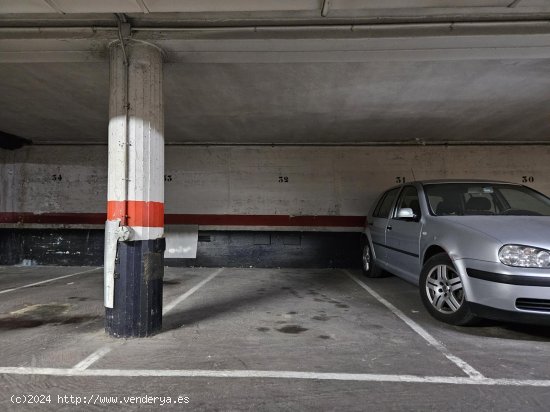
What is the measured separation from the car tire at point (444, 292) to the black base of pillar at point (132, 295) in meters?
3.09

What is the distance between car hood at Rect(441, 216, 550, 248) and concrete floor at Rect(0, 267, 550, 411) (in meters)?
1.00

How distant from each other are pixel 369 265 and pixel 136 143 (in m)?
5.10

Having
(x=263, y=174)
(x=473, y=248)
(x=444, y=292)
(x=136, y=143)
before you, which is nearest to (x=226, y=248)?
(x=263, y=174)

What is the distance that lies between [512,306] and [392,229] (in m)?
2.39

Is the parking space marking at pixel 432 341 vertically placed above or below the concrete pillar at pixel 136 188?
below

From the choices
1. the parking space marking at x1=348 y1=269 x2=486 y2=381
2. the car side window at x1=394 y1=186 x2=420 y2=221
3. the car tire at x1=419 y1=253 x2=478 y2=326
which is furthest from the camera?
the car side window at x1=394 y1=186 x2=420 y2=221

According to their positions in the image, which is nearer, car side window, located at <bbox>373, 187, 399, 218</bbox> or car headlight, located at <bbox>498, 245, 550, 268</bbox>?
car headlight, located at <bbox>498, 245, 550, 268</bbox>

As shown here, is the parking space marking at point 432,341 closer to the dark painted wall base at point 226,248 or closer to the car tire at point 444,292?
the car tire at point 444,292

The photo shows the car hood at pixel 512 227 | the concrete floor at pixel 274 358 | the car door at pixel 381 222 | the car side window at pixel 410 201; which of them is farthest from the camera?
the car door at pixel 381 222

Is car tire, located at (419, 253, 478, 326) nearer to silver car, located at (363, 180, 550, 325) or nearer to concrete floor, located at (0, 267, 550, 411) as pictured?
silver car, located at (363, 180, 550, 325)

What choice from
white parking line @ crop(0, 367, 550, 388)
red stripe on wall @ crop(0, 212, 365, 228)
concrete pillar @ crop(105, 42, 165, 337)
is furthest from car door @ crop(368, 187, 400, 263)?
concrete pillar @ crop(105, 42, 165, 337)

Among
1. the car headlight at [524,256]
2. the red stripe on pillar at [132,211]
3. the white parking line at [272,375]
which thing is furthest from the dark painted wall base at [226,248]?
the white parking line at [272,375]

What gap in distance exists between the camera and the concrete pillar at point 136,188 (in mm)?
3668

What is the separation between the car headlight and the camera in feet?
11.2
